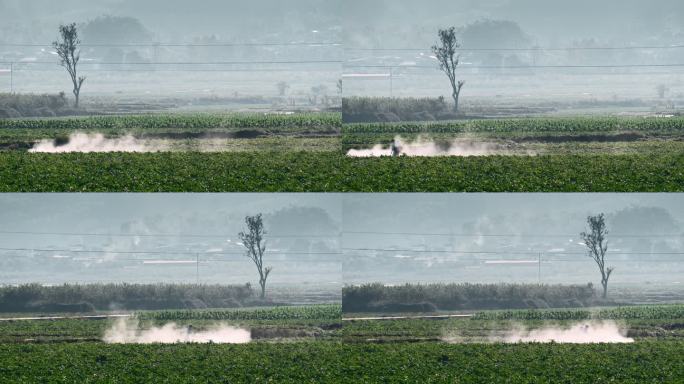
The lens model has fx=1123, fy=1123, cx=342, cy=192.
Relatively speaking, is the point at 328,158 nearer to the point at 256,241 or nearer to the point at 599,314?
the point at 256,241

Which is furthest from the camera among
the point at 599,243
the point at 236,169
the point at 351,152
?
the point at 351,152

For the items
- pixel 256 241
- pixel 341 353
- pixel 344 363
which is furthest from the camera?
pixel 256 241

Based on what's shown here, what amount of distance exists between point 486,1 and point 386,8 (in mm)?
4231

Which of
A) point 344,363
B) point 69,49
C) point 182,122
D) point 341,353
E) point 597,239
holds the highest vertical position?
point 69,49

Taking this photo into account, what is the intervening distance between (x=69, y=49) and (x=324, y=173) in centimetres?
1281

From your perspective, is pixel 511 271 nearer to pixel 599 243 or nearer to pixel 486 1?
pixel 599 243

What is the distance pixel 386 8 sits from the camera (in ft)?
149

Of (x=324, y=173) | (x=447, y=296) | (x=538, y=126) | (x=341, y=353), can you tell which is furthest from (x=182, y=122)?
(x=341, y=353)

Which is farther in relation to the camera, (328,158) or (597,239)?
(328,158)

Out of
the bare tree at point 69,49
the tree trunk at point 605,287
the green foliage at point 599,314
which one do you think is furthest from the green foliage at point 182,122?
the tree trunk at point 605,287

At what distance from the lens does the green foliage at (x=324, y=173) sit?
3884cm

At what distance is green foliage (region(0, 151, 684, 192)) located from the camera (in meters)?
38.8

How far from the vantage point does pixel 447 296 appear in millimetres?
36812

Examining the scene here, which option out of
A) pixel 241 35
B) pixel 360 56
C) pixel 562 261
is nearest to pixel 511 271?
pixel 562 261
